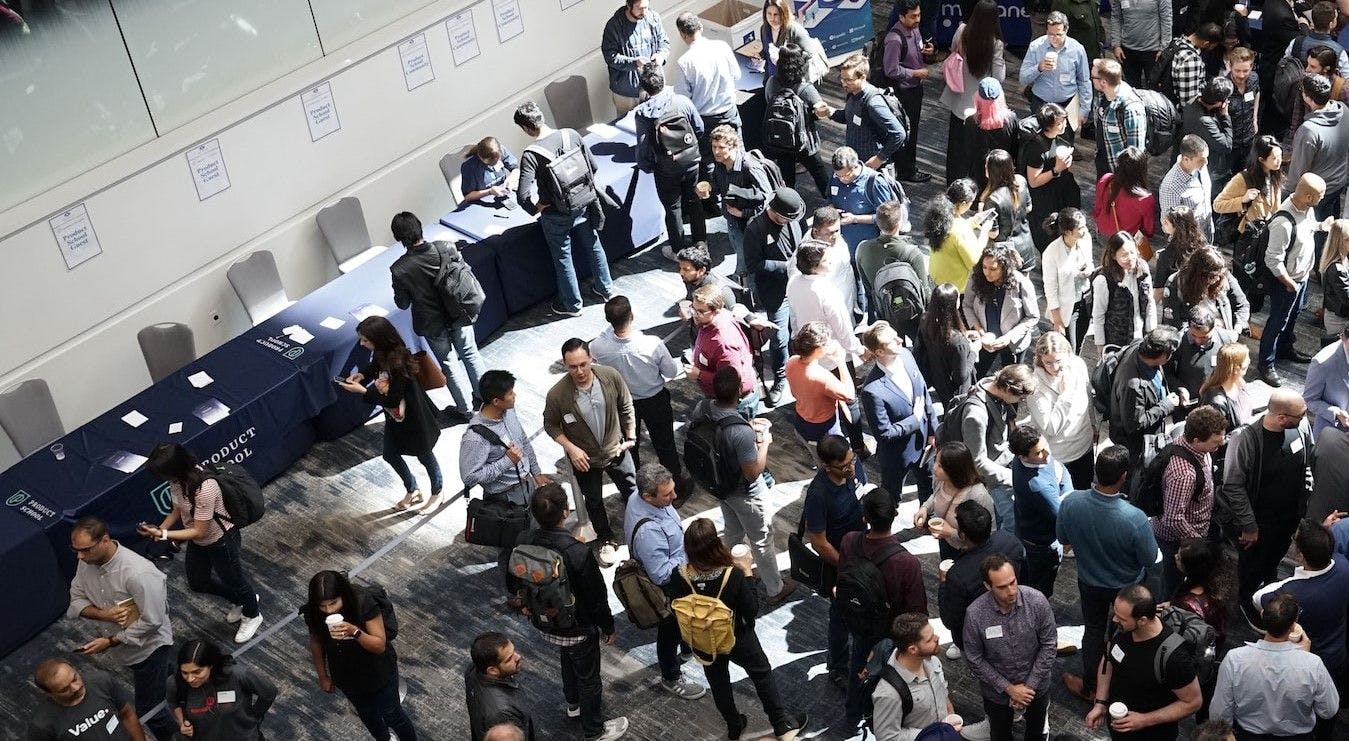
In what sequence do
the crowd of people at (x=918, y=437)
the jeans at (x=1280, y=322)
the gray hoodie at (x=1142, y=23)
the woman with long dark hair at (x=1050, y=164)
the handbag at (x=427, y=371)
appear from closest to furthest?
1. the crowd of people at (x=918, y=437)
2. the handbag at (x=427, y=371)
3. the jeans at (x=1280, y=322)
4. the woman with long dark hair at (x=1050, y=164)
5. the gray hoodie at (x=1142, y=23)

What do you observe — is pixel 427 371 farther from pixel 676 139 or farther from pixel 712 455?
pixel 676 139

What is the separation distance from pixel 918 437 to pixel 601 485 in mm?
1597

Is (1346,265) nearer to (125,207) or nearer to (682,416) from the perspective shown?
(682,416)

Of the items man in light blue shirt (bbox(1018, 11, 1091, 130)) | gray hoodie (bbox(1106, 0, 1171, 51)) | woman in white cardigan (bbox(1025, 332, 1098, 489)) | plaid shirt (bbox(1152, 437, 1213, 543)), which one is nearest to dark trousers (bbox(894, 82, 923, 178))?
man in light blue shirt (bbox(1018, 11, 1091, 130))

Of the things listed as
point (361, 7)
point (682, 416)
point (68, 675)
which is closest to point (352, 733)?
point (68, 675)

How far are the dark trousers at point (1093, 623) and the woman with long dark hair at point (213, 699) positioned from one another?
341 centimetres

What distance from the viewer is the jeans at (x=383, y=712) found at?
5.96 m

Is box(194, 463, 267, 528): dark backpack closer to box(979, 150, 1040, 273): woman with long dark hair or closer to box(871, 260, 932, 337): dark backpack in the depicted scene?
box(871, 260, 932, 337): dark backpack

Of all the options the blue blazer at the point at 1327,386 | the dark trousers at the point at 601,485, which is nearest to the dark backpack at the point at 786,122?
the dark trousers at the point at 601,485

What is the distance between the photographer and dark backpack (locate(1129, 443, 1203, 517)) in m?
6.00

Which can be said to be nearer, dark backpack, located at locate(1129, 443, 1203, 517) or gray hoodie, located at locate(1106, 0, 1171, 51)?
dark backpack, located at locate(1129, 443, 1203, 517)

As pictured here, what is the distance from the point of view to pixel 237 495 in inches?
268

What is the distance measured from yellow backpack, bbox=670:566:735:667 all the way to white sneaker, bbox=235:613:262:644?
268cm

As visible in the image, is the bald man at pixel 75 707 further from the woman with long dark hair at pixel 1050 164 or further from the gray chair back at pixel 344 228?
the woman with long dark hair at pixel 1050 164
